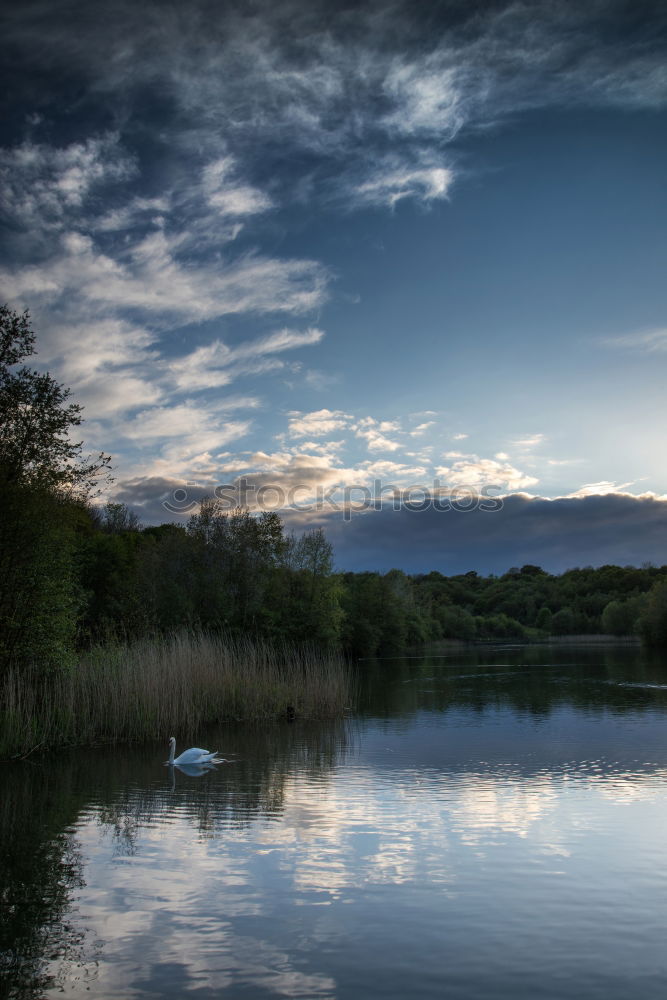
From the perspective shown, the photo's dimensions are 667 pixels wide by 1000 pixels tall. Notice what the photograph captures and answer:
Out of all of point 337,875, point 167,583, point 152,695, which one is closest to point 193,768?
point 152,695

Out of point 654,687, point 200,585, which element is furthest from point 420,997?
point 200,585

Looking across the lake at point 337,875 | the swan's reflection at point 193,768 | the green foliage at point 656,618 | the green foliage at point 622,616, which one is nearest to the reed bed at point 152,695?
the lake at point 337,875

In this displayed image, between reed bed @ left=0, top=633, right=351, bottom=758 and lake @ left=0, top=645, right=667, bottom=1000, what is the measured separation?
2.51 feet

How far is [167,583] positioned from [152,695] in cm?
2155

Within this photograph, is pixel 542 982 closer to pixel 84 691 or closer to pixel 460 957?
pixel 460 957

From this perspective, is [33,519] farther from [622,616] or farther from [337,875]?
[622,616]

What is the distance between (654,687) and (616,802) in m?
22.0

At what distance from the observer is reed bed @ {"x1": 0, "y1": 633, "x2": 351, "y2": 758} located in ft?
47.8

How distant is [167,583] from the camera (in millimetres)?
38281

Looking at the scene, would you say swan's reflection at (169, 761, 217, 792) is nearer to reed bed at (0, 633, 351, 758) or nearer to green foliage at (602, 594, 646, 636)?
reed bed at (0, 633, 351, 758)

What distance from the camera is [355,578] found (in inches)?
3201

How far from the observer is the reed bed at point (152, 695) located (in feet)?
47.8

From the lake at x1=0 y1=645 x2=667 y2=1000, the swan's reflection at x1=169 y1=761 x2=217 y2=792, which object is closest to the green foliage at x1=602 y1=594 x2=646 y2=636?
the lake at x1=0 y1=645 x2=667 y2=1000

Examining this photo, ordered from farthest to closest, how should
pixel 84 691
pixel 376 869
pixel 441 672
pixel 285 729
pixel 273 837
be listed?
pixel 441 672 < pixel 285 729 < pixel 84 691 < pixel 273 837 < pixel 376 869
